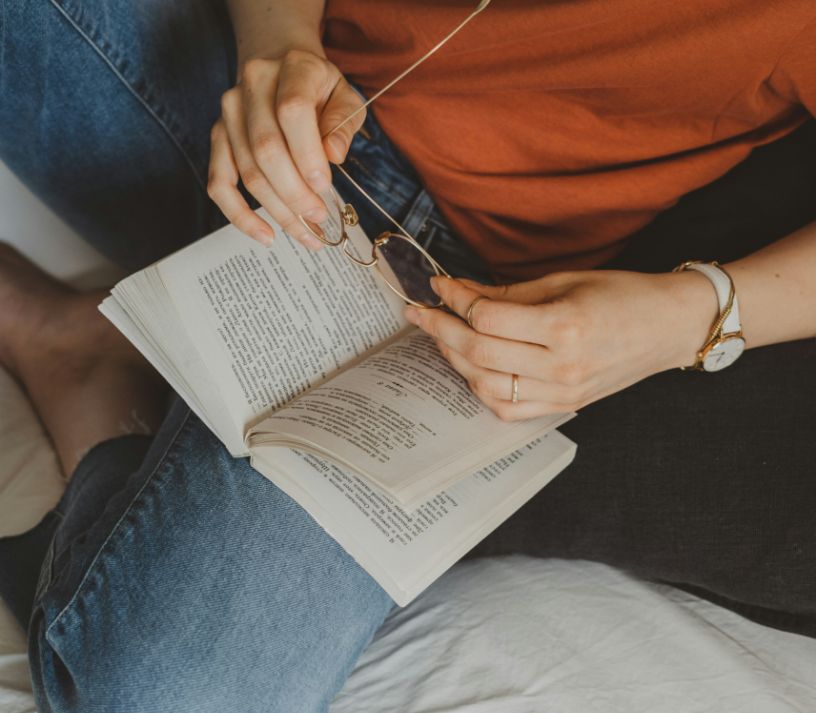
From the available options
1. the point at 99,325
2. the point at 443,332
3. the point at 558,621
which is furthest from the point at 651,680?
the point at 99,325

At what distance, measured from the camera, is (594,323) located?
579 mm

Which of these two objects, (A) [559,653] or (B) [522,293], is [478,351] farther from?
(A) [559,653]

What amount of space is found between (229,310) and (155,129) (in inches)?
12.4

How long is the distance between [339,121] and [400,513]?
1.05 feet

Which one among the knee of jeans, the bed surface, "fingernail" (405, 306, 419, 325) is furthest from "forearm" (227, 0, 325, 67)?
the bed surface

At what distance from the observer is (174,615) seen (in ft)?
1.94

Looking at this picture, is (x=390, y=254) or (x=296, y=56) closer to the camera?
(x=296, y=56)

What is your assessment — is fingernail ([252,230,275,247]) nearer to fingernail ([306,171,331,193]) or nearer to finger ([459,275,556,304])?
fingernail ([306,171,331,193])

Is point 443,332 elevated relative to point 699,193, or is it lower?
elevated

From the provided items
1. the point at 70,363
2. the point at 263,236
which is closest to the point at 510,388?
the point at 263,236

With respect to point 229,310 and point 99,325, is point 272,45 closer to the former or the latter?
point 229,310

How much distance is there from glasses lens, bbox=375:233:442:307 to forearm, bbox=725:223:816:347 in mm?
279

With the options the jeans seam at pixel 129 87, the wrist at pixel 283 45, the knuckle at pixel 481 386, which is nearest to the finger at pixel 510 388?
the knuckle at pixel 481 386

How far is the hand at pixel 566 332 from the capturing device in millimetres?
573
